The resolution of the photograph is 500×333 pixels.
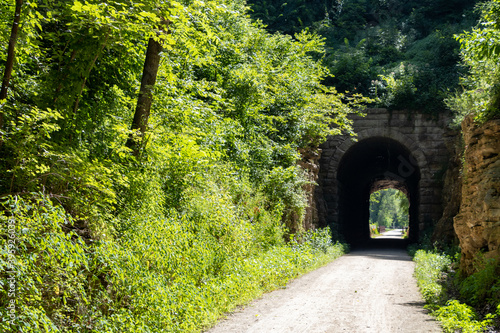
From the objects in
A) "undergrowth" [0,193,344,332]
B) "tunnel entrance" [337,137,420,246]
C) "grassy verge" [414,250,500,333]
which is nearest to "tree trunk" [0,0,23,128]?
"undergrowth" [0,193,344,332]

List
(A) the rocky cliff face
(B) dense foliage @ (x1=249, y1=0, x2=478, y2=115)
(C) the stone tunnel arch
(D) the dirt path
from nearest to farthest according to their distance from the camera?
(D) the dirt path → (A) the rocky cliff face → (C) the stone tunnel arch → (B) dense foliage @ (x1=249, y1=0, x2=478, y2=115)

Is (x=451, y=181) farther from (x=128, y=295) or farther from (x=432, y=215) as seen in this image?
(x=128, y=295)

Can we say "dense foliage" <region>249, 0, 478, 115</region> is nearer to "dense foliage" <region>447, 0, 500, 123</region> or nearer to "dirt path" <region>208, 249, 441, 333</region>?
"dense foliage" <region>447, 0, 500, 123</region>

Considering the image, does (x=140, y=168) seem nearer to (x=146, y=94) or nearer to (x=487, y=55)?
(x=146, y=94)

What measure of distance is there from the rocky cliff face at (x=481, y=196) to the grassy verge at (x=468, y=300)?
1.47 feet

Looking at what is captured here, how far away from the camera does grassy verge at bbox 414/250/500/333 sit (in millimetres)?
6035

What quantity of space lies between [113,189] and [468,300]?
6103mm

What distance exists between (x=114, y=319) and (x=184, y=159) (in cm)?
336

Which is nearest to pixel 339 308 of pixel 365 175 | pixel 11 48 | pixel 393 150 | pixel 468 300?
pixel 468 300

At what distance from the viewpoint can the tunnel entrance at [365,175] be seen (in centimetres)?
2173

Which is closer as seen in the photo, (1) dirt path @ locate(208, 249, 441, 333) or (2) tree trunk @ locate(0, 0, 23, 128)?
(2) tree trunk @ locate(0, 0, 23, 128)

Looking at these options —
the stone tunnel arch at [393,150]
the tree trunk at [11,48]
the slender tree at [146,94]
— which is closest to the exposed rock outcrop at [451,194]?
the stone tunnel arch at [393,150]

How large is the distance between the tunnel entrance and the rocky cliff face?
36.2ft

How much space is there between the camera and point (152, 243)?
6.04 metres
